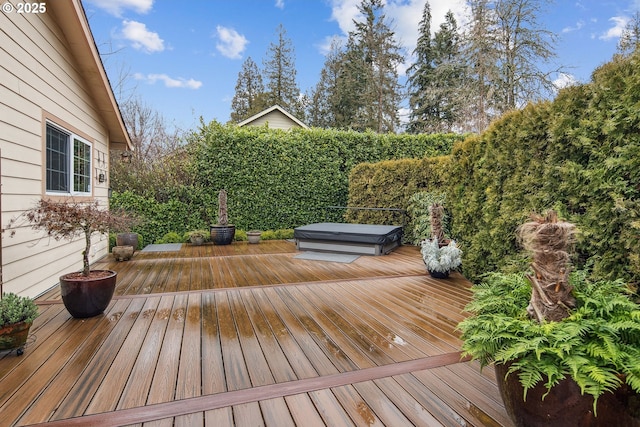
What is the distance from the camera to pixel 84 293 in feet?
9.28

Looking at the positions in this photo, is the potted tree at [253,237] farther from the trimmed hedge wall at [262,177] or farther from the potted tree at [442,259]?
the potted tree at [442,259]

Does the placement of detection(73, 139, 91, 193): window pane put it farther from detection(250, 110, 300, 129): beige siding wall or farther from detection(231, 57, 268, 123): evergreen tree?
detection(231, 57, 268, 123): evergreen tree

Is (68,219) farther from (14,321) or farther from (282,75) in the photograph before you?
(282,75)

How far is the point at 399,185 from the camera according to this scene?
293 inches

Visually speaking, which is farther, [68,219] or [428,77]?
[428,77]

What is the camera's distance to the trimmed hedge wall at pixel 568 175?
2.23 meters

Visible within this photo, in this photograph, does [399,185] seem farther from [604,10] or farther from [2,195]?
[604,10]

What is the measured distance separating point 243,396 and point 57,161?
4.35m

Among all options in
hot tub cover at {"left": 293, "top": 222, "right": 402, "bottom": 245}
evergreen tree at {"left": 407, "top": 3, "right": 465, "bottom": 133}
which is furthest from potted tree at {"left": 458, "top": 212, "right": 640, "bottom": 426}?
evergreen tree at {"left": 407, "top": 3, "right": 465, "bottom": 133}

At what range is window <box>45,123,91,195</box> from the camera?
409 centimetres

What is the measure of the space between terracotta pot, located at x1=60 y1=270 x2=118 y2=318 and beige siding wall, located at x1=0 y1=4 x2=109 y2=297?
2.39 ft

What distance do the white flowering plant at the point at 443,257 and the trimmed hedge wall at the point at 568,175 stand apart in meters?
0.18

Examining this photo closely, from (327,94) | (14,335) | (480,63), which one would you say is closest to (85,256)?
(14,335)

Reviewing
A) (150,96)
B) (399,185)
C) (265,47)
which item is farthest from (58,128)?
(265,47)
